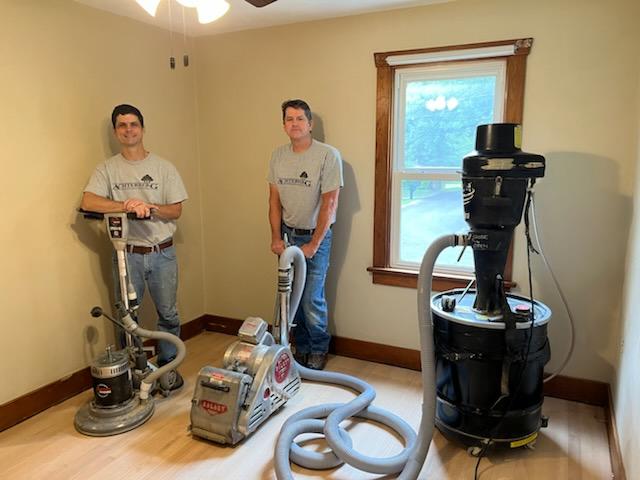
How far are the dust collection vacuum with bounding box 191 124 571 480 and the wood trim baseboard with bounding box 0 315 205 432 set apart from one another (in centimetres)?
92


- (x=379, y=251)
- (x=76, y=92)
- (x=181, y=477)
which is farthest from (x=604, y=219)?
(x=76, y=92)

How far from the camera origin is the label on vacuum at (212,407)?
93.0 inches

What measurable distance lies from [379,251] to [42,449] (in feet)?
6.99

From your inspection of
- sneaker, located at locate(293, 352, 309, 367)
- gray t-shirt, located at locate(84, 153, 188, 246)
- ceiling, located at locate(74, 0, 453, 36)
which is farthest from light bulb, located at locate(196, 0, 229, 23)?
sneaker, located at locate(293, 352, 309, 367)

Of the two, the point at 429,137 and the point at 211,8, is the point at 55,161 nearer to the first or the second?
the point at 211,8

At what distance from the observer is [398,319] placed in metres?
3.20

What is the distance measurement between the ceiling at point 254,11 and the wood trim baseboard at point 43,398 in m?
2.17

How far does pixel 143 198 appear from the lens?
2.81 meters

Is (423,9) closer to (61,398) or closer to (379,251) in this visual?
(379,251)

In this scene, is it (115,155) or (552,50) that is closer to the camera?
(552,50)

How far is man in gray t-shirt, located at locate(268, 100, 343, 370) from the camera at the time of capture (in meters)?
2.93

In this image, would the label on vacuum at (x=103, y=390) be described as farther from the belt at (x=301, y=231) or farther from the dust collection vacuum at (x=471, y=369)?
the belt at (x=301, y=231)

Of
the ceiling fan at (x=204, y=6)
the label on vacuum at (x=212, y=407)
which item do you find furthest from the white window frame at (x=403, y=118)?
the label on vacuum at (x=212, y=407)

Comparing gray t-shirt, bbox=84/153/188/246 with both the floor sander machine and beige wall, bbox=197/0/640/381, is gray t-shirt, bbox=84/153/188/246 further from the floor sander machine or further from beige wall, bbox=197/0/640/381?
beige wall, bbox=197/0/640/381
